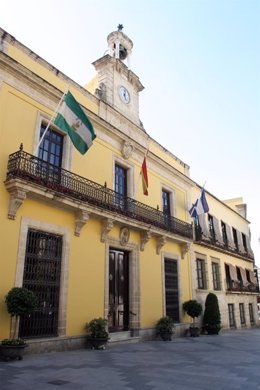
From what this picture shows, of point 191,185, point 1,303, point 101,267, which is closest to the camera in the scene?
point 1,303

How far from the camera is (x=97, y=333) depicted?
1005 cm

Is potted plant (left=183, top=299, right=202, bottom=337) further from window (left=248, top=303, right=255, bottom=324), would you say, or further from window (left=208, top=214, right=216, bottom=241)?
window (left=248, top=303, right=255, bottom=324)

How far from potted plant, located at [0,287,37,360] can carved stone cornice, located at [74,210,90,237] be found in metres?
2.98

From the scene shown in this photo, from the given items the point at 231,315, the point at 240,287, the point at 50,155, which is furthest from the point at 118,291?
the point at 240,287

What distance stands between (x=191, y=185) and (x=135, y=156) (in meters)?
5.60

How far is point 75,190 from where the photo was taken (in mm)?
10523

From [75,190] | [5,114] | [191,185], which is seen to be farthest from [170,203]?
[5,114]

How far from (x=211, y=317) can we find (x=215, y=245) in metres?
4.73

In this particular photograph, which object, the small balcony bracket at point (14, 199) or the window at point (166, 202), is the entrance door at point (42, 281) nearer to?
the small balcony bracket at point (14, 199)

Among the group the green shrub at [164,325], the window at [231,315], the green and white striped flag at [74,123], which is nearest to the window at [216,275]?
the window at [231,315]

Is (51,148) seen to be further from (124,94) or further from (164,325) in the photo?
(164,325)

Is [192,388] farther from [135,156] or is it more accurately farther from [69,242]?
[135,156]

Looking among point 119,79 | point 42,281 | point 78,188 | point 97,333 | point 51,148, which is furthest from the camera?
point 119,79

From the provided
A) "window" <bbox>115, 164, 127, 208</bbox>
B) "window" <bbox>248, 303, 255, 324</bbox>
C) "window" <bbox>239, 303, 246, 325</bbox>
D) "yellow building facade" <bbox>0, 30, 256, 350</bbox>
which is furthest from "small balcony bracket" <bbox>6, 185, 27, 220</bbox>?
"window" <bbox>248, 303, 255, 324</bbox>
